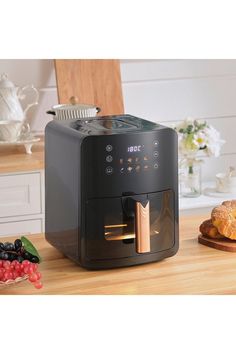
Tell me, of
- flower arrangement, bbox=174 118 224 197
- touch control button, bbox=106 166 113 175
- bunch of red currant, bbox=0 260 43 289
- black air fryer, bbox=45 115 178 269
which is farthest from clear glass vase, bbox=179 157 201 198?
bunch of red currant, bbox=0 260 43 289

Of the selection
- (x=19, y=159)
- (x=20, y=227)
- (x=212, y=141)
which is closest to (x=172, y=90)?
(x=212, y=141)

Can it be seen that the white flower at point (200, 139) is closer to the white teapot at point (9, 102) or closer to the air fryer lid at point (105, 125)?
the white teapot at point (9, 102)

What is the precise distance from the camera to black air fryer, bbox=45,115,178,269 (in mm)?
2000

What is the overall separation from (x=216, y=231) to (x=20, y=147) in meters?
1.77

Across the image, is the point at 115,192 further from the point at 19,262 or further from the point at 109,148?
the point at 19,262

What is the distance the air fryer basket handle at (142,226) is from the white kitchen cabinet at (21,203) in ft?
5.12

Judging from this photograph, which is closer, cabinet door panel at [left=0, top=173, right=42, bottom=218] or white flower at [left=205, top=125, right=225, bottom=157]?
cabinet door panel at [left=0, top=173, right=42, bottom=218]

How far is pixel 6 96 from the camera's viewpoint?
375cm

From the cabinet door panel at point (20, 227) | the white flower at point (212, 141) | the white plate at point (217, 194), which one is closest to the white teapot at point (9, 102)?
the cabinet door panel at point (20, 227)

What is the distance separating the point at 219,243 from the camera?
2.20 meters

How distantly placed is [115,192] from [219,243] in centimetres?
34

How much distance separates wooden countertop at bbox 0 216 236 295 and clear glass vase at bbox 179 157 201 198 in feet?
6.10

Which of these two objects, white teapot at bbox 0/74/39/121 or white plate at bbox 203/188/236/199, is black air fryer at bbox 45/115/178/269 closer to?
white teapot at bbox 0/74/39/121

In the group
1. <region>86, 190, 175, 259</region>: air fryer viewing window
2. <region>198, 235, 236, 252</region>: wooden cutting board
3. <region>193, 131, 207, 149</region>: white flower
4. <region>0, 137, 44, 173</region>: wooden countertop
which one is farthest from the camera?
<region>193, 131, 207, 149</region>: white flower
